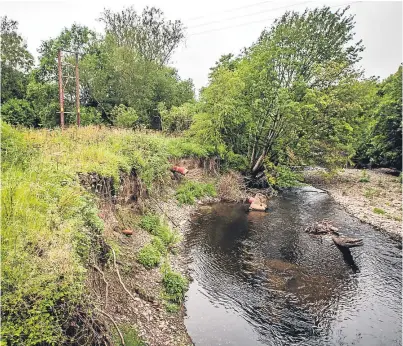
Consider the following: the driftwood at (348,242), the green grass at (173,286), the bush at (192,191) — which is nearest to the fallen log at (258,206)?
the bush at (192,191)

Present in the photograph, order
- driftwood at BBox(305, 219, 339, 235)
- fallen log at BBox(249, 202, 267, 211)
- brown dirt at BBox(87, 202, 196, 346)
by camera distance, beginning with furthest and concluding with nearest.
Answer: fallen log at BBox(249, 202, 267, 211) < driftwood at BBox(305, 219, 339, 235) < brown dirt at BBox(87, 202, 196, 346)

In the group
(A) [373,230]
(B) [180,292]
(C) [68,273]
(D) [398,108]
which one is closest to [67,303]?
(C) [68,273]

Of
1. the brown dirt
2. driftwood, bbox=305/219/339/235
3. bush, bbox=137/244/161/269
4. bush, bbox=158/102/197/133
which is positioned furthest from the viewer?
bush, bbox=158/102/197/133

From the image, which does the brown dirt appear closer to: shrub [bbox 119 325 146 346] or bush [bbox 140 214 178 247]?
shrub [bbox 119 325 146 346]

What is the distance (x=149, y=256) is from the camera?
404 inches

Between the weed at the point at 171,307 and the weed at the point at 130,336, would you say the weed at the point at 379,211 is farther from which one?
the weed at the point at 130,336

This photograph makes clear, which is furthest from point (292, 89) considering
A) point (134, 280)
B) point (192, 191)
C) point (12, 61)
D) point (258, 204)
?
point (12, 61)

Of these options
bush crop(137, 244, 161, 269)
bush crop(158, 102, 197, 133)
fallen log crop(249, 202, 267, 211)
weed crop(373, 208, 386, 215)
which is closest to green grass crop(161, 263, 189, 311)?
bush crop(137, 244, 161, 269)

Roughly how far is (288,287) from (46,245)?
8.15 meters

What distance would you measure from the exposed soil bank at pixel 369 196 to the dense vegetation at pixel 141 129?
9.21 feet

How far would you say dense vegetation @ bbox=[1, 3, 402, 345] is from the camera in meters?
4.80

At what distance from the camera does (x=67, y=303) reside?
185 inches

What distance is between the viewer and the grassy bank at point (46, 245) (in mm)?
4250

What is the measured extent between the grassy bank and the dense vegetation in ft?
0.09
